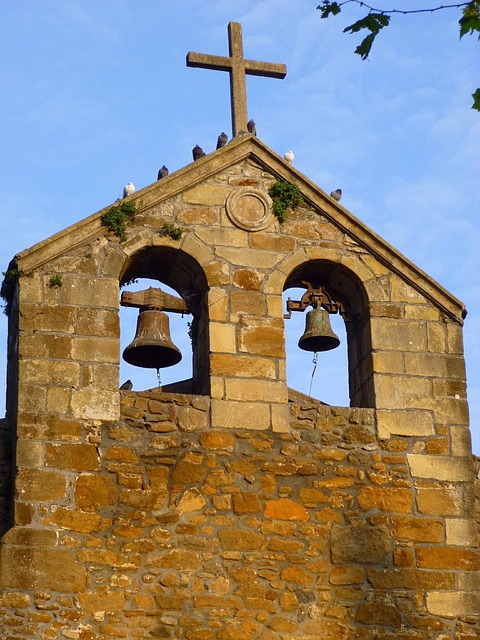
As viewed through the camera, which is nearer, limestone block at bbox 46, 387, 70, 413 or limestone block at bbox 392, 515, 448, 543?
limestone block at bbox 46, 387, 70, 413

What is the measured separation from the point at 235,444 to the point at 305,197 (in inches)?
91.9

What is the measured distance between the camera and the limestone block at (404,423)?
12.0 m

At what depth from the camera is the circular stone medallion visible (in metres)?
12.4

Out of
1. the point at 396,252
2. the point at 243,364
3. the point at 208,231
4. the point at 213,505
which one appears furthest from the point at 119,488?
the point at 396,252

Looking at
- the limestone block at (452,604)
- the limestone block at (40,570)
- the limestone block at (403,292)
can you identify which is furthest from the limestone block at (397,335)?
the limestone block at (40,570)

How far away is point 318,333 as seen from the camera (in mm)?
12539

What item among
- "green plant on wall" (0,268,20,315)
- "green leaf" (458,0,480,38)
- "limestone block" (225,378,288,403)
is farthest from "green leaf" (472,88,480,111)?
"green plant on wall" (0,268,20,315)

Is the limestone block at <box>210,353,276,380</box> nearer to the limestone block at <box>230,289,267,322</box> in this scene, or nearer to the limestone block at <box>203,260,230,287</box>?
the limestone block at <box>230,289,267,322</box>

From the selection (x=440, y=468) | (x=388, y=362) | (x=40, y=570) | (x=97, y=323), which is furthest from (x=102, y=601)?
(x=388, y=362)

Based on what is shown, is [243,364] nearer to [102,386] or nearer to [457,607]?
[102,386]

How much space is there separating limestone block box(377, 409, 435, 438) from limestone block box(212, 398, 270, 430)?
0.94 metres

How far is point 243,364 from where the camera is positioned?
11.9 meters

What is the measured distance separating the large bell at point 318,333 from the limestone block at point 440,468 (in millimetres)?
1261

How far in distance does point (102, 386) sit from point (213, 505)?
1.24 meters
